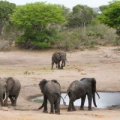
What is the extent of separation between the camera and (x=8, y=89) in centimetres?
1788

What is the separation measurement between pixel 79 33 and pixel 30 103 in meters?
30.2

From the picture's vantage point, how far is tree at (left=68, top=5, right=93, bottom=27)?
198ft

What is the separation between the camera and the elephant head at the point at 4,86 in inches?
670

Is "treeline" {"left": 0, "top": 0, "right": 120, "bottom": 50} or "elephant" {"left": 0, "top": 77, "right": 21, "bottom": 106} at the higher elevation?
"treeline" {"left": 0, "top": 0, "right": 120, "bottom": 50}

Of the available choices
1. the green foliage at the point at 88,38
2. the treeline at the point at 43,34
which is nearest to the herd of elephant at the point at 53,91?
the treeline at the point at 43,34

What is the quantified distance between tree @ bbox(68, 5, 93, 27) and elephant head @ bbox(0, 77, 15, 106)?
4225 centimetres

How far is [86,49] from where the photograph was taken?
1745 inches

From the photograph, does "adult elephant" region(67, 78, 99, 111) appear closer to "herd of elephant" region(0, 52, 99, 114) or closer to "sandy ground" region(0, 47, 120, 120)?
"herd of elephant" region(0, 52, 99, 114)

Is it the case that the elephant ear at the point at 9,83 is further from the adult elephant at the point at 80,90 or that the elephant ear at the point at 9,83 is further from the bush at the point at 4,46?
the bush at the point at 4,46

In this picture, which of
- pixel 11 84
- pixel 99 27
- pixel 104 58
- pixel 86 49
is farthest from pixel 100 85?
pixel 99 27

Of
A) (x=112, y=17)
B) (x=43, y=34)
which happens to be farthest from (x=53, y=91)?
(x=43, y=34)

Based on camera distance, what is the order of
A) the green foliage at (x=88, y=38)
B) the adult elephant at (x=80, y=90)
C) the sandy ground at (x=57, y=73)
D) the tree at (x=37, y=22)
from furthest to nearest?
the green foliage at (x=88, y=38)
the tree at (x=37, y=22)
the adult elephant at (x=80, y=90)
the sandy ground at (x=57, y=73)

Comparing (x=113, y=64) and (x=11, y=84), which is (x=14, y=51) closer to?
(x=113, y=64)

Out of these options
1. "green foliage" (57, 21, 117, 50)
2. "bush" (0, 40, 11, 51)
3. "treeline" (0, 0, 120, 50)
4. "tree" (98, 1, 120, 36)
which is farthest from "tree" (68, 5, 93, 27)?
"tree" (98, 1, 120, 36)
